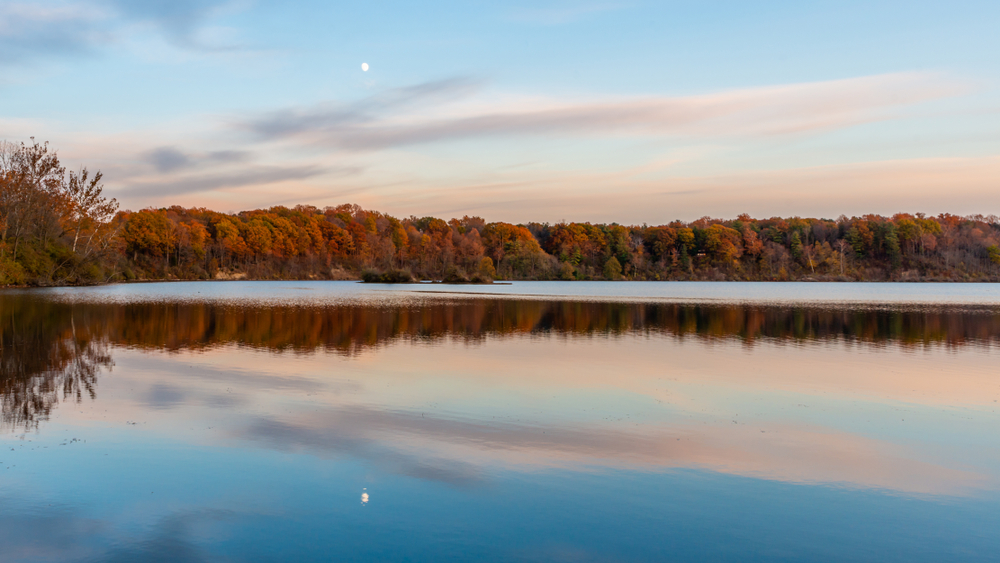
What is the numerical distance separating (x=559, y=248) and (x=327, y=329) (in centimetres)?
11708

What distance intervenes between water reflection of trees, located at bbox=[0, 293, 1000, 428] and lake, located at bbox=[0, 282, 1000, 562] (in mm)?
212

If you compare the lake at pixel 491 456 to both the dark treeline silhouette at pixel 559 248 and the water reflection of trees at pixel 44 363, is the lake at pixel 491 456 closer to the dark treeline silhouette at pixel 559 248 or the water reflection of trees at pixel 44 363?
the water reflection of trees at pixel 44 363

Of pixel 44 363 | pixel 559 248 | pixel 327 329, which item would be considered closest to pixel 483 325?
pixel 327 329

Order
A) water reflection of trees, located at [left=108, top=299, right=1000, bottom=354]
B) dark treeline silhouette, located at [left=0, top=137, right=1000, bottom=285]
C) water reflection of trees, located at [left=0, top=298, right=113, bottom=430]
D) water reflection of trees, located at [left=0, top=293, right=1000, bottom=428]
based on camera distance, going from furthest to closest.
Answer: dark treeline silhouette, located at [left=0, top=137, right=1000, bottom=285] < water reflection of trees, located at [left=108, top=299, right=1000, bottom=354] < water reflection of trees, located at [left=0, top=293, right=1000, bottom=428] < water reflection of trees, located at [left=0, top=298, right=113, bottom=430]

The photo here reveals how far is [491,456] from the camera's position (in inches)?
306

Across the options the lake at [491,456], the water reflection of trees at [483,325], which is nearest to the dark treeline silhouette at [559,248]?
the water reflection of trees at [483,325]

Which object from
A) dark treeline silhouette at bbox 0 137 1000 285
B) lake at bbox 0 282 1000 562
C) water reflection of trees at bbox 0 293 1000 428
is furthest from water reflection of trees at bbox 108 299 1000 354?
dark treeline silhouette at bbox 0 137 1000 285

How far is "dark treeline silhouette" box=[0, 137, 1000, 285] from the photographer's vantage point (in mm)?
111188

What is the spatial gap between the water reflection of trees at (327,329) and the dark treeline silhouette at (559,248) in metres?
75.5

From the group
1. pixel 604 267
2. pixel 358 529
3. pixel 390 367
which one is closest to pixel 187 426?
pixel 358 529

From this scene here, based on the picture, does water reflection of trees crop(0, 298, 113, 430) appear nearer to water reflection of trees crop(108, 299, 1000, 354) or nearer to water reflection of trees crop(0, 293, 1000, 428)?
water reflection of trees crop(0, 293, 1000, 428)

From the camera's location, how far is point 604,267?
134 m

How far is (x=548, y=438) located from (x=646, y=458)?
1.43m

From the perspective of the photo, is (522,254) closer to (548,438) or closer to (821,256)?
(821,256)
